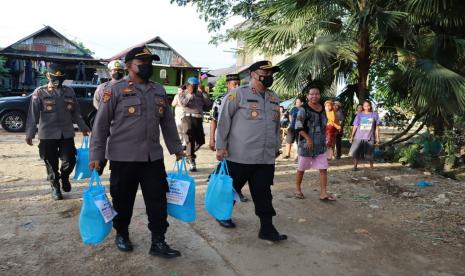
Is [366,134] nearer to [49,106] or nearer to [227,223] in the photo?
[227,223]

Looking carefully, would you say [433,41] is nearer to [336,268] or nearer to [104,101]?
[336,268]

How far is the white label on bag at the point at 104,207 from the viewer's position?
3453mm

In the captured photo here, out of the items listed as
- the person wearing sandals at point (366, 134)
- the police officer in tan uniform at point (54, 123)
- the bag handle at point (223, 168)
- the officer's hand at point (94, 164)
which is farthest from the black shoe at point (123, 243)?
the person wearing sandals at point (366, 134)

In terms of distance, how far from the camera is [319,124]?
221 inches

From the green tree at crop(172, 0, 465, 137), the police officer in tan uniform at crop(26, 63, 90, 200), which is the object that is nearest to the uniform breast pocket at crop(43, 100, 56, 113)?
the police officer in tan uniform at crop(26, 63, 90, 200)

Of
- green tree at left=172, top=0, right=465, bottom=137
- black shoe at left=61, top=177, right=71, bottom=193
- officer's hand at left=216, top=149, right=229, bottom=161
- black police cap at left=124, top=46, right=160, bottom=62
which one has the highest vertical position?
green tree at left=172, top=0, right=465, bottom=137

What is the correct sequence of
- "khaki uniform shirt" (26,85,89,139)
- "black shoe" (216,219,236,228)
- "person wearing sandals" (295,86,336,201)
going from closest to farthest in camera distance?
1. "black shoe" (216,219,236,228)
2. "khaki uniform shirt" (26,85,89,139)
3. "person wearing sandals" (295,86,336,201)

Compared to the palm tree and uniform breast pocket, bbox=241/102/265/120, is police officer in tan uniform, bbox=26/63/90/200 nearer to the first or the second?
uniform breast pocket, bbox=241/102/265/120

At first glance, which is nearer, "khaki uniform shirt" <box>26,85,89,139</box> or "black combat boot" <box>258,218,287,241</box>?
"black combat boot" <box>258,218,287,241</box>

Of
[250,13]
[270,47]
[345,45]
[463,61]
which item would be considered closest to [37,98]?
[270,47]

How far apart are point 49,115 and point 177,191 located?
240 centimetres

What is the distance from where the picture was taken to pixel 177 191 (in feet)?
12.4

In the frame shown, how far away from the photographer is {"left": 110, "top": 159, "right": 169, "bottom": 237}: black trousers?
3551 millimetres

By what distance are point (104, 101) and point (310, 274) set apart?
212 cm
